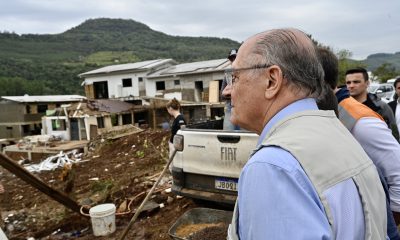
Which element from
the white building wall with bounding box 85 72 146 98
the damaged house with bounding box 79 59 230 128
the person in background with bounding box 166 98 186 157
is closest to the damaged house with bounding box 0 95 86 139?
the white building wall with bounding box 85 72 146 98

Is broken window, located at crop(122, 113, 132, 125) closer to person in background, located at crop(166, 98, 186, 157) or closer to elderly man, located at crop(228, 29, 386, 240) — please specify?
person in background, located at crop(166, 98, 186, 157)

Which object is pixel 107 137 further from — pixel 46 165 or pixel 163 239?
pixel 163 239

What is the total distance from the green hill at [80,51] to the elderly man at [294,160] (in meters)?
59.5

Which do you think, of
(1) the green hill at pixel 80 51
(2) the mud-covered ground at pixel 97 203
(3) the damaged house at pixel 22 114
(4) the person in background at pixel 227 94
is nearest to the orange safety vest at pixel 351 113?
(4) the person in background at pixel 227 94

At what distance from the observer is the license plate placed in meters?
4.14

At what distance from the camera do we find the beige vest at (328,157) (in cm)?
88

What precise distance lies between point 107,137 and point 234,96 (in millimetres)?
19914

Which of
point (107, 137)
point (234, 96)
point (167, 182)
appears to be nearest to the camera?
point (234, 96)

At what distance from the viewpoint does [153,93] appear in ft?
113

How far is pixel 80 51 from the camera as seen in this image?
109500 millimetres

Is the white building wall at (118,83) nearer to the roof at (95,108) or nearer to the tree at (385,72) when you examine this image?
the roof at (95,108)

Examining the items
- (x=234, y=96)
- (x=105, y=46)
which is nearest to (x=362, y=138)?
(x=234, y=96)

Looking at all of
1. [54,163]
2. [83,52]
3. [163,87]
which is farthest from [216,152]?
[83,52]

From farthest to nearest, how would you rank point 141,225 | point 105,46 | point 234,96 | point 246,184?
point 105,46 → point 141,225 → point 234,96 → point 246,184
